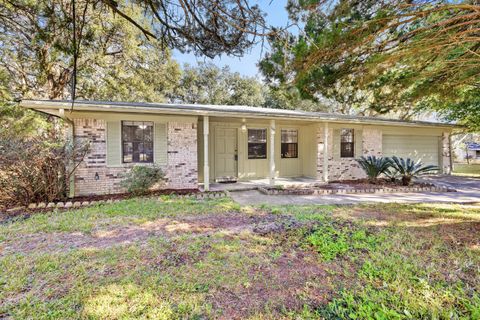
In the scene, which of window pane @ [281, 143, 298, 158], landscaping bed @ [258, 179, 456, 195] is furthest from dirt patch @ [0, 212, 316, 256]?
window pane @ [281, 143, 298, 158]

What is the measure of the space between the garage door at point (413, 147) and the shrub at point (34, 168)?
11916 mm

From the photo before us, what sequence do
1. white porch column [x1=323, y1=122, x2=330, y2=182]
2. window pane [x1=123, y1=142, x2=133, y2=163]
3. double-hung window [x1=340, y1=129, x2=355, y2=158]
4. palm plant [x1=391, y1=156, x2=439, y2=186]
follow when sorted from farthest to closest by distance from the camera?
double-hung window [x1=340, y1=129, x2=355, y2=158] → white porch column [x1=323, y1=122, x2=330, y2=182] → palm plant [x1=391, y1=156, x2=439, y2=186] → window pane [x1=123, y1=142, x2=133, y2=163]

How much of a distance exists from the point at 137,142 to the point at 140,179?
1.33 meters

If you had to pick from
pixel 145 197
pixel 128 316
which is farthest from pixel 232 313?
pixel 145 197

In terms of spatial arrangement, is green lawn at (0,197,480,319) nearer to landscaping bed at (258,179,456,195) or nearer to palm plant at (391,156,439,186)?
landscaping bed at (258,179,456,195)

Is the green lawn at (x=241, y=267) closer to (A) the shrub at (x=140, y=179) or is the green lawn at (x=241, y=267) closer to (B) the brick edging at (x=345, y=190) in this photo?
(A) the shrub at (x=140, y=179)

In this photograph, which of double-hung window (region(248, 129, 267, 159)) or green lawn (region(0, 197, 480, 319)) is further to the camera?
double-hung window (region(248, 129, 267, 159))

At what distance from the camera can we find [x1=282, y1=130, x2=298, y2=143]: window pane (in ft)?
31.5

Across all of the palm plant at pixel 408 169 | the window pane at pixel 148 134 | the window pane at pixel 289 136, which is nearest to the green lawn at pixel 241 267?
the window pane at pixel 148 134

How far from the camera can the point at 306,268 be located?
106 inches

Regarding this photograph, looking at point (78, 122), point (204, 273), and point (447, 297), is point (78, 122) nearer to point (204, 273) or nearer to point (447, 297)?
point (204, 273)

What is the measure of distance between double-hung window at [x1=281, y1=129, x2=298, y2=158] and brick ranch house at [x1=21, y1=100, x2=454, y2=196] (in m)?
0.04

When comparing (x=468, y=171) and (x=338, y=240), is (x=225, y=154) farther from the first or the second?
(x=468, y=171)

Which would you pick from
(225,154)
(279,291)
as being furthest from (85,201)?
(279,291)
